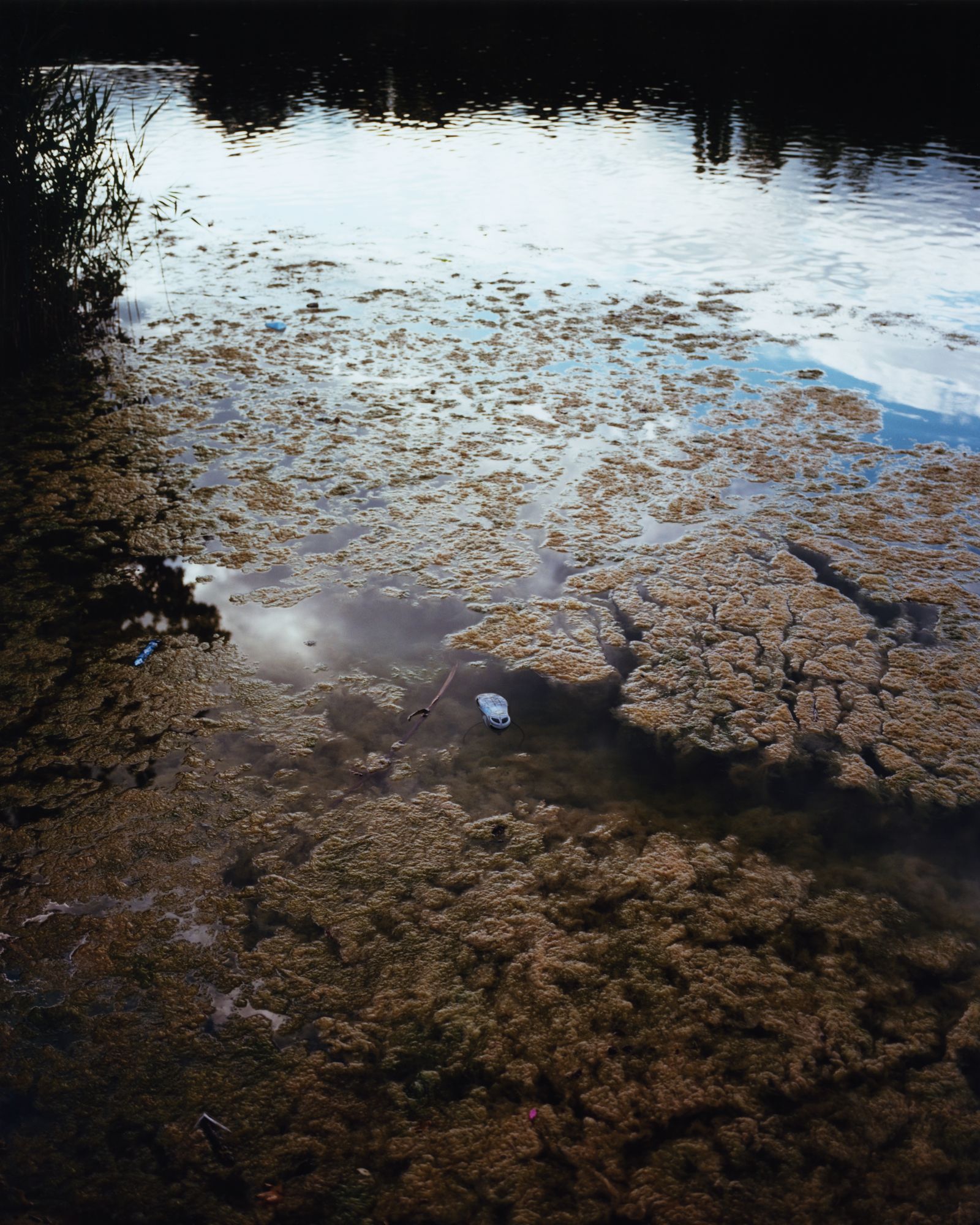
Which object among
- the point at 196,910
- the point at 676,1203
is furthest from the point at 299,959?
the point at 676,1203

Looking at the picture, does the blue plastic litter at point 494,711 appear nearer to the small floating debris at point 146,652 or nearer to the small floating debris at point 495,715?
the small floating debris at point 495,715

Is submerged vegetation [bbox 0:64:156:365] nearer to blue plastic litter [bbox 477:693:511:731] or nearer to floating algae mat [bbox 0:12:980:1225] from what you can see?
floating algae mat [bbox 0:12:980:1225]

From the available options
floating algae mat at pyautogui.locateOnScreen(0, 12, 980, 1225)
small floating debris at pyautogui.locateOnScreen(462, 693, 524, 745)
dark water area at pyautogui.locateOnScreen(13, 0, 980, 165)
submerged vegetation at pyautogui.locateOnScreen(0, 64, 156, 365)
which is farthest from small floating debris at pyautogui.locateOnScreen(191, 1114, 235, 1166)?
dark water area at pyautogui.locateOnScreen(13, 0, 980, 165)

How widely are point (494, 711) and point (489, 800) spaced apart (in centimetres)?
26

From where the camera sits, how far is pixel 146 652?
2338 mm

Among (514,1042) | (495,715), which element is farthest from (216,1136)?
(495,715)

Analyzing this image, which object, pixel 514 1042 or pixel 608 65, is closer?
pixel 514 1042

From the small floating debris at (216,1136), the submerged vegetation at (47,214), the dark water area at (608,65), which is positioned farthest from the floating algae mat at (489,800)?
the dark water area at (608,65)

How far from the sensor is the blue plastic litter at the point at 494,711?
2.11m

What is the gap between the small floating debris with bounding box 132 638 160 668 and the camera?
2305 mm

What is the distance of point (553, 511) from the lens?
2.99 meters

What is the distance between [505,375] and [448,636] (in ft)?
6.16

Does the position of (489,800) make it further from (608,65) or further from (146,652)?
(608,65)

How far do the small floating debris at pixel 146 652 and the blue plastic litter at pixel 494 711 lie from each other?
89cm
